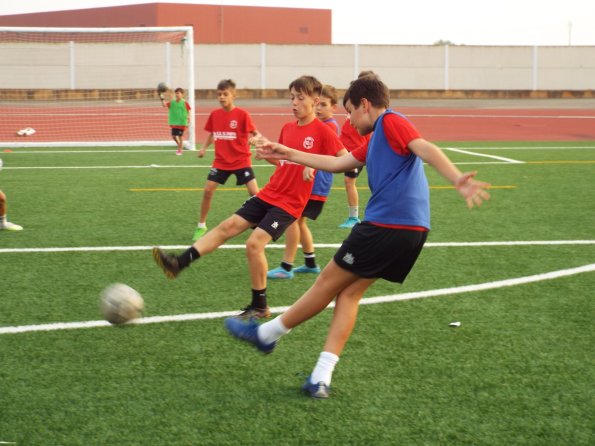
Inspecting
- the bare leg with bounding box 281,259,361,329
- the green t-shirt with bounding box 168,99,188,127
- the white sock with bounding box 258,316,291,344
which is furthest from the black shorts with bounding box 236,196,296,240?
the green t-shirt with bounding box 168,99,188,127

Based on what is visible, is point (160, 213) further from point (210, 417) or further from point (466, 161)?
point (466, 161)

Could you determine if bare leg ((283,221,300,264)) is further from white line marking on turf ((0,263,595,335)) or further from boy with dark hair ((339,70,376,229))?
boy with dark hair ((339,70,376,229))

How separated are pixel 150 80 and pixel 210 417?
124ft

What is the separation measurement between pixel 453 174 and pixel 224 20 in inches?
2591

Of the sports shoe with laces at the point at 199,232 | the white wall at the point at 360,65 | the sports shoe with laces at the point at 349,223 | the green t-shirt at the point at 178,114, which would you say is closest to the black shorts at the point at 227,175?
the sports shoe with laces at the point at 199,232

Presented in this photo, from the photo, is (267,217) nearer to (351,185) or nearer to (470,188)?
(470,188)

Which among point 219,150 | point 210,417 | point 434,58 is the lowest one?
point 210,417

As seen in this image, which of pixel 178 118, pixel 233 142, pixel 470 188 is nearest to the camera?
pixel 470 188

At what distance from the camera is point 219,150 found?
31.4 ft

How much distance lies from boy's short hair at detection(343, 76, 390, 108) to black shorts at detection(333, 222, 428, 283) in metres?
0.66

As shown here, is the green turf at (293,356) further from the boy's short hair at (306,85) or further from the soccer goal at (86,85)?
the soccer goal at (86,85)

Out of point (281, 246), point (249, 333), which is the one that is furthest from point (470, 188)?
point (281, 246)

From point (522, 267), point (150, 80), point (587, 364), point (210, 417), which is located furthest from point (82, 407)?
point (150, 80)

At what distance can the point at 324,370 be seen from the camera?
4.40 meters
